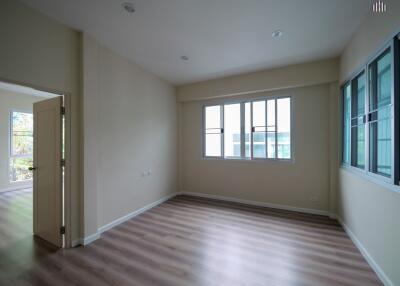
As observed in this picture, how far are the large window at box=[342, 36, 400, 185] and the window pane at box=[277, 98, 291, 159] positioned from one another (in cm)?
107

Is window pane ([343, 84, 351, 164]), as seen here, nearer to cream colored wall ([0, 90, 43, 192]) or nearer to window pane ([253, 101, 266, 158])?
window pane ([253, 101, 266, 158])

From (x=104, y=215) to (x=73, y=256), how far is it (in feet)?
2.34

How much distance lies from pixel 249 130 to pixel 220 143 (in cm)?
80

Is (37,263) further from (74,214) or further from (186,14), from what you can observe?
(186,14)

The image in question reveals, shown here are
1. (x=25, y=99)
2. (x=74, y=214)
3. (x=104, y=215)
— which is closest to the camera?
(x=74, y=214)

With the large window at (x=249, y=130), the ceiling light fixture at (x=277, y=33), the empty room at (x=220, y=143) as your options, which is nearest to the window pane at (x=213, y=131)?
the large window at (x=249, y=130)

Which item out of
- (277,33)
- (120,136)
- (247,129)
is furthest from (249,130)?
(120,136)

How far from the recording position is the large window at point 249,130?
3938mm

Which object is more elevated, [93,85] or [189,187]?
[93,85]

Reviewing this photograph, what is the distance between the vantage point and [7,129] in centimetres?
529

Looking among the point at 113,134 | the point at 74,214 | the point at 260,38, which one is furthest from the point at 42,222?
the point at 260,38

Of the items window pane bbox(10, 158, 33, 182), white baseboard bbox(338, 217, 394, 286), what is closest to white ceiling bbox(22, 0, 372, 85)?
white baseboard bbox(338, 217, 394, 286)

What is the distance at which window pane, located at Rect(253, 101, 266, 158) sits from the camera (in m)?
4.12

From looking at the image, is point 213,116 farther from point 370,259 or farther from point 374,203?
point 370,259
